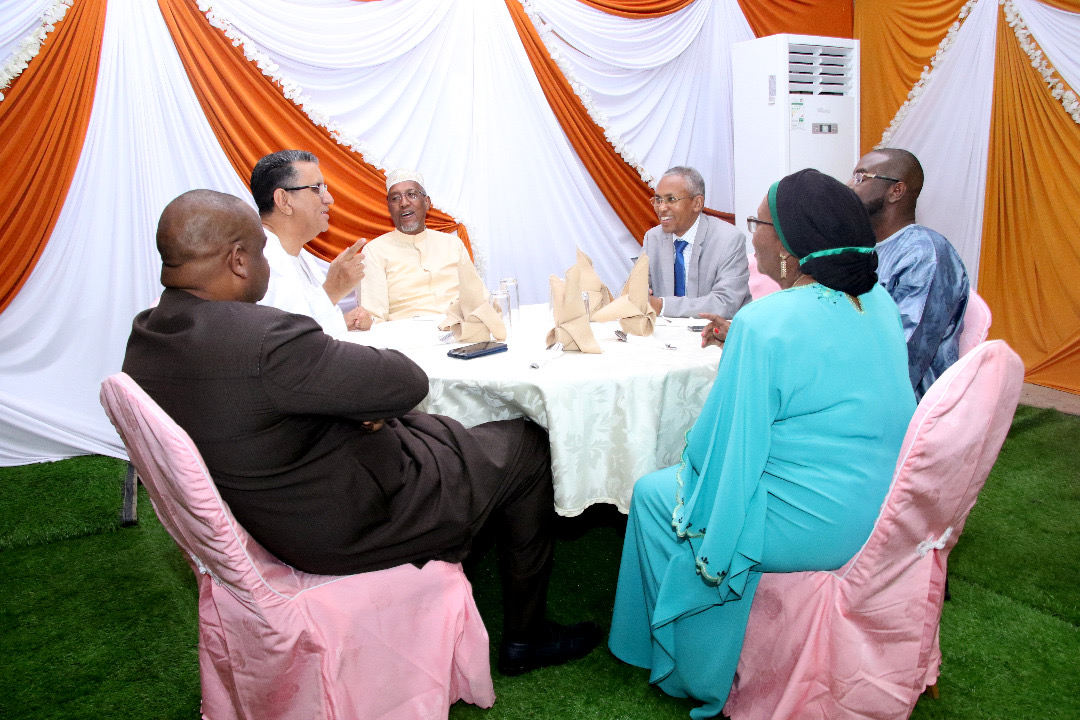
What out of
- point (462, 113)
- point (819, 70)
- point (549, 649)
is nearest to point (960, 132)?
point (819, 70)

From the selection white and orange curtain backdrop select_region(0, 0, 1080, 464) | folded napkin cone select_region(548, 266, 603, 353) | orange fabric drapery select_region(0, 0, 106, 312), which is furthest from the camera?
white and orange curtain backdrop select_region(0, 0, 1080, 464)

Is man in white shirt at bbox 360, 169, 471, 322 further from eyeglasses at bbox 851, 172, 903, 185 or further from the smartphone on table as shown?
eyeglasses at bbox 851, 172, 903, 185

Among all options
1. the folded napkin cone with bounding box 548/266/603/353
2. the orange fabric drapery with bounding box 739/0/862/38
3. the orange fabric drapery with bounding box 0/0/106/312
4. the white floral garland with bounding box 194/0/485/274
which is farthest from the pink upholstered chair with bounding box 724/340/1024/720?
the orange fabric drapery with bounding box 739/0/862/38

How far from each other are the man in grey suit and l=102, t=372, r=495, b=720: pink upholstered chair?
1650mm

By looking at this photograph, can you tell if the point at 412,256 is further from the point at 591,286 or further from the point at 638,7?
the point at 638,7

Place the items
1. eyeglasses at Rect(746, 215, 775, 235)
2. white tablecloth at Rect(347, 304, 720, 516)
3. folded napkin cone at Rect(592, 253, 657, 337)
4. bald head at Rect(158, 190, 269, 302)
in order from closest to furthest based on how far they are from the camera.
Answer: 1. bald head at Rect(158, 190, 269, 302)
2. eyeglasses at Rect(746, 215, 775, 235)
3. white tablecloth at Rect(347, 304, 720, 516)
4. folded napkin cone at Rect(592, 253, 657, 337)

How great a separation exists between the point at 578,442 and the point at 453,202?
9.74ft

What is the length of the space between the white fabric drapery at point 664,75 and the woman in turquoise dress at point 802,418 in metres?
3.56

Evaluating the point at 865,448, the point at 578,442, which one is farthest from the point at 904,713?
the point at 578,442

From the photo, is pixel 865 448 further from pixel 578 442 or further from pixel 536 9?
pixel 536 9

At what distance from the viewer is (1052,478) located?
3250 millimetres

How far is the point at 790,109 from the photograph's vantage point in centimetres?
510

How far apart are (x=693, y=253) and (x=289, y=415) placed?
90.8 inches

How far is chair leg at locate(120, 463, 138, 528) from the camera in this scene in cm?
317
